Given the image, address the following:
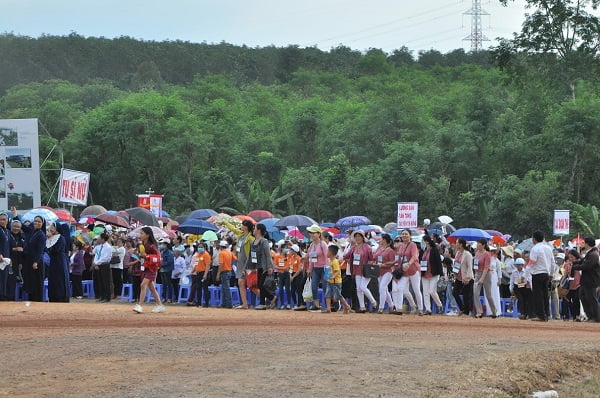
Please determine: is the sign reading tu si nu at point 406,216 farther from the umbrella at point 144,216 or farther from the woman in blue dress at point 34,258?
the woman in blue dress at point 34,258

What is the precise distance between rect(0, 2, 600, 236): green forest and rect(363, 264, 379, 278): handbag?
23221mm

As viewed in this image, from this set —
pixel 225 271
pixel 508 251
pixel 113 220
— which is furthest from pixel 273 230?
pixel 508 251

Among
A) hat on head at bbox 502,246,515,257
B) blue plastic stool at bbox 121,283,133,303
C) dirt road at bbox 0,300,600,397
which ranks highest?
hat on head at bbox 502,246,515,257

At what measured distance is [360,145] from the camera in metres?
64.9

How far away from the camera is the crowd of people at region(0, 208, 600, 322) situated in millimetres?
22156

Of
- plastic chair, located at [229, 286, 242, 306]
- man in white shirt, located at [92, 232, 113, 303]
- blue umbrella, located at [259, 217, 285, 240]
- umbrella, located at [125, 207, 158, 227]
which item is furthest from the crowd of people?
umbrella, located at [125, 207, 158, 227]

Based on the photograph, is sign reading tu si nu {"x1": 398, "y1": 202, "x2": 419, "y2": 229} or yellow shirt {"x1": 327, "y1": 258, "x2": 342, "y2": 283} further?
sign reading tu si nu {"x1": 398, "y1": 202, "x2": 419, "y2": 229}

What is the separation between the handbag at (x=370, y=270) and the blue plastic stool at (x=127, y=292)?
829 cm

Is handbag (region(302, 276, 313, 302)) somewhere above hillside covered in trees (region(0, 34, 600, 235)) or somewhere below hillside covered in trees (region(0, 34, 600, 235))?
below

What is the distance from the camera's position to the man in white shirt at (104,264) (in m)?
27.2

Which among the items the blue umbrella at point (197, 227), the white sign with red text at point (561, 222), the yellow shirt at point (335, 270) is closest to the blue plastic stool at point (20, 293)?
the yellow shirt at point (335, 270)

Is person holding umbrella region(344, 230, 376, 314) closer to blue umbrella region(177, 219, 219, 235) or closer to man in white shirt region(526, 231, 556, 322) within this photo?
man in white shirt region(526, 231, 556, 322)

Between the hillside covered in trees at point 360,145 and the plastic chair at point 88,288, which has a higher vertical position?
the hillside covered in trees at point 360,145

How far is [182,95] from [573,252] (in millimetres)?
73562
